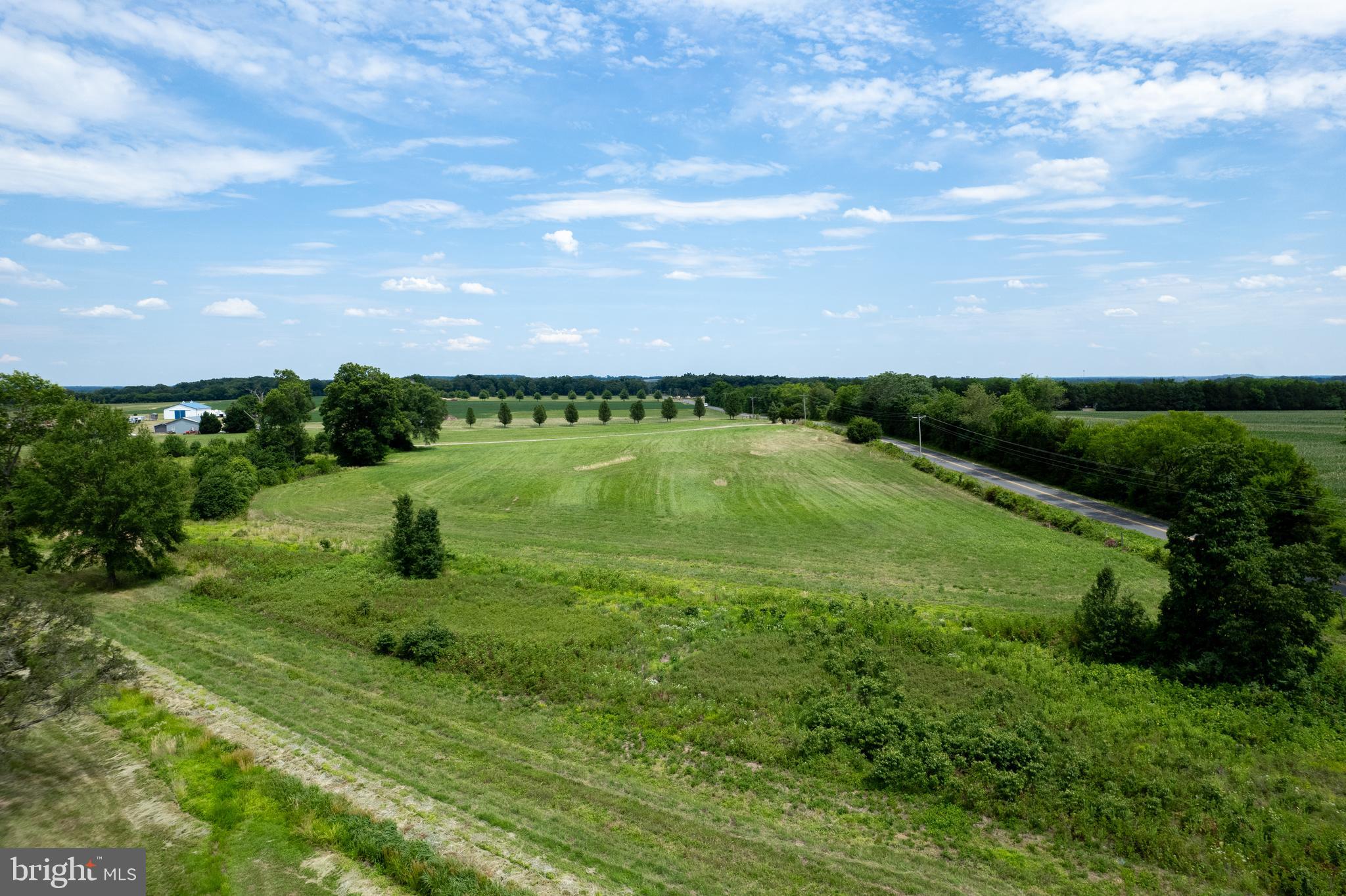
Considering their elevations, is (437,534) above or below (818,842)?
above

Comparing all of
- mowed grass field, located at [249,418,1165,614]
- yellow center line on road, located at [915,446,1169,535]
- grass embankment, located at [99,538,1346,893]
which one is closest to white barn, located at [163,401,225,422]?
mowed grass field, located at [249,418,1165,614]

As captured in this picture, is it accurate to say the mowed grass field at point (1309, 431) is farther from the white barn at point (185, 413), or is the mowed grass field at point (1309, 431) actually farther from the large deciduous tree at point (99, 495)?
the white barn at point (185, 413)

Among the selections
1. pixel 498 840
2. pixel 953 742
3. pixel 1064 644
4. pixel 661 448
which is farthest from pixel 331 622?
pixel 661 448

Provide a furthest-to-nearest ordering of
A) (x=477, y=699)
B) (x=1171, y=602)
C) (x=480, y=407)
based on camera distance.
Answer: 1. (x=480, y=407)
2. (x=1171, y=602)
3. (x=477, y=699)

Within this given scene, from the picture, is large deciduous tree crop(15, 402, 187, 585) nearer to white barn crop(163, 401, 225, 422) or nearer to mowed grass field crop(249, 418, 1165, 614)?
mowed grass field crop(249, 418, 1165, 614)

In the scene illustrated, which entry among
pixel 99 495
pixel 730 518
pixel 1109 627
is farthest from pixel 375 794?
pixel 730 518

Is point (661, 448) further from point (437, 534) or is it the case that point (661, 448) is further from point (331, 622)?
point (331, 622)

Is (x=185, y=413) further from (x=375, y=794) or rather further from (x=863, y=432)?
(x=375, y=794)
